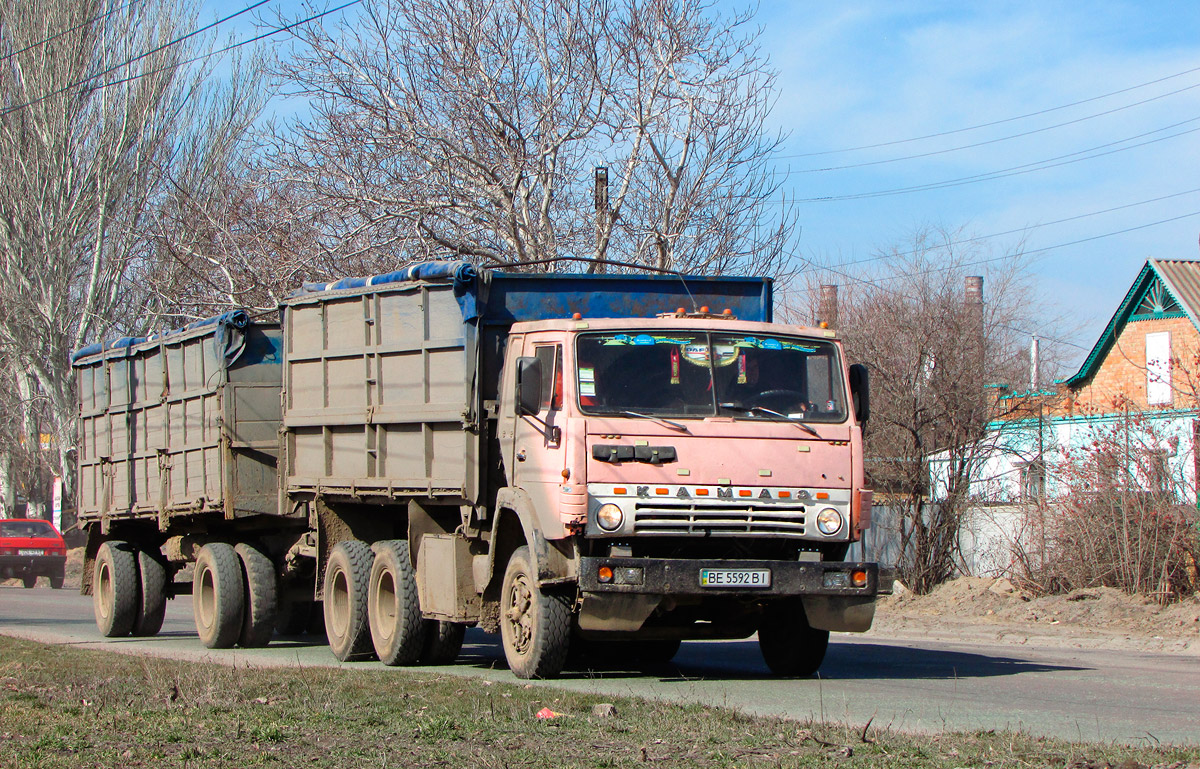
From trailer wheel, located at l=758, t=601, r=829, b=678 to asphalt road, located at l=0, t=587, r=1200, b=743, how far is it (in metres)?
0.22

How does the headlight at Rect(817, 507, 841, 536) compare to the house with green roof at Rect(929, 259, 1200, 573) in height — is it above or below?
below

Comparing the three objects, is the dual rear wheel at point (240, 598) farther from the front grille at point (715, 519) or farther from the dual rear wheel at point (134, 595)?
the front grille at point (715, 519)

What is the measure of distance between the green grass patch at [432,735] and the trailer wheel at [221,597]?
4.71 m

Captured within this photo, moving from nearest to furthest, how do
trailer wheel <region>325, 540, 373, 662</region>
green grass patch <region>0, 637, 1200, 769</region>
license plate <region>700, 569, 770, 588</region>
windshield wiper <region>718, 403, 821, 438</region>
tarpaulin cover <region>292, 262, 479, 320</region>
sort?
green grass patch <region>0, 637, 1200, 769</region> < license plate <region>700, 569, 770, 588</region> < windshield wiper <region>718, 403, 821, 438</region> < tarpaulin cover <region>292, 262, 479, 320</region> < trailer wheel <region>325, 540, 373, 662</region>

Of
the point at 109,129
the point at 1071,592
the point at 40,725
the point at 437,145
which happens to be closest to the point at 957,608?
the point at 1071,592

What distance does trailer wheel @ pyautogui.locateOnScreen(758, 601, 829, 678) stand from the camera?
1052cm

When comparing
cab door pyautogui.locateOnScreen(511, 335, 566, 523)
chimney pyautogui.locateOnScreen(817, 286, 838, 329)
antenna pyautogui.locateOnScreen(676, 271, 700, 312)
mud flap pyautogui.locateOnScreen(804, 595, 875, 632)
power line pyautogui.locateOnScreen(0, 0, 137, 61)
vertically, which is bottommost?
mud flap pyautogui.locateOnScreen(804, 595, 875, 632)

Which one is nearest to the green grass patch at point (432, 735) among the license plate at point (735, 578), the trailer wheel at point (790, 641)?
the license plate at point (735, 578)

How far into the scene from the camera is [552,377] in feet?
32.0

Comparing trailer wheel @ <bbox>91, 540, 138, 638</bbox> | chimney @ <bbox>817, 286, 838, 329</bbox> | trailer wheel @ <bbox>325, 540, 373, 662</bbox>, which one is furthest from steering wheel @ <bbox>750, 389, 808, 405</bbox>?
chimney @ <bbox>817, 286, 838, 329</bbox>

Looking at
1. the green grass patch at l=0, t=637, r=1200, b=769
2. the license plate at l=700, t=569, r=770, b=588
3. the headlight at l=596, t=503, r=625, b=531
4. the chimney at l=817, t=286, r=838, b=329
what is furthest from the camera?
the chimney at l=817, t=286, r=838, b=329

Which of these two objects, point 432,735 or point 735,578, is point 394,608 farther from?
point 432,735

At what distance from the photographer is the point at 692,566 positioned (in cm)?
925

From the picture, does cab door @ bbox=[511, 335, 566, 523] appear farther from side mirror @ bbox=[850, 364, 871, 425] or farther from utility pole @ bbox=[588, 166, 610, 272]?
utility pole @ bbox=[588, 166, 610, 272]
